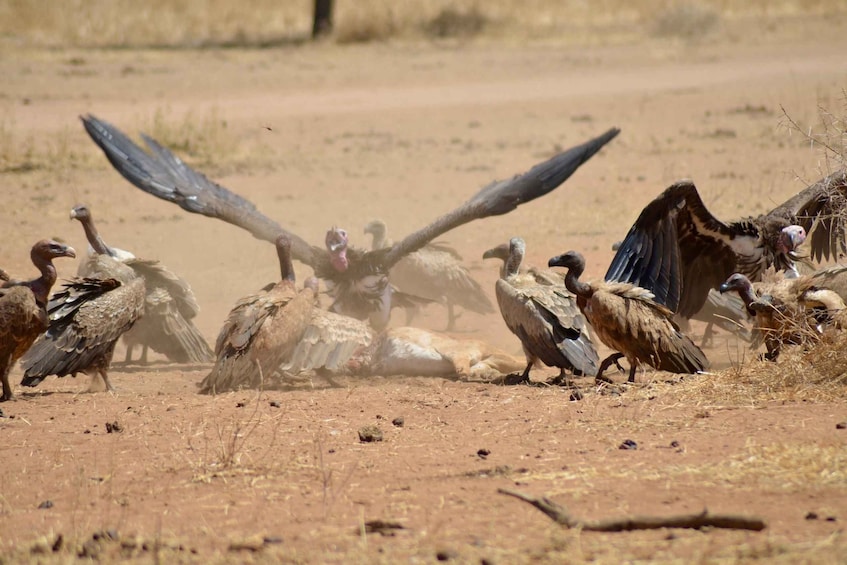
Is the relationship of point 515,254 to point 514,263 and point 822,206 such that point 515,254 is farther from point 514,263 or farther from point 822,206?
point 822,206

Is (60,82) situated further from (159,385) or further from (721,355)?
(721,355)

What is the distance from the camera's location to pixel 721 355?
8.92 m

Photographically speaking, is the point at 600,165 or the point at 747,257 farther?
the point at 600,165

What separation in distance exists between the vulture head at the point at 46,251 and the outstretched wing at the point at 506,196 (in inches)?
108

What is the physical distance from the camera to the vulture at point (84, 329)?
292 inches

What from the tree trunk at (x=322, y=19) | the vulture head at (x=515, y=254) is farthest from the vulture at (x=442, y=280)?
the tree trunk at (x=322, y=19)

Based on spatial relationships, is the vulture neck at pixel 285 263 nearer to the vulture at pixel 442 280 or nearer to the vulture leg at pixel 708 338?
the vulture at pixel 442 280

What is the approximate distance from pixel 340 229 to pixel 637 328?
342cm

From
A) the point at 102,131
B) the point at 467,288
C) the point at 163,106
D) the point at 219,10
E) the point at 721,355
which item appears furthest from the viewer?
the point at 219,10

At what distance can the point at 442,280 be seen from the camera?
10445 mm

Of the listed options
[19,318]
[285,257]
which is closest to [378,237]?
[285,257]

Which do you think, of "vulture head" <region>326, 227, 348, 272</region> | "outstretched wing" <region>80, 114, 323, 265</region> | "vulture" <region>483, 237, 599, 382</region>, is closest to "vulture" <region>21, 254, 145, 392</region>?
"outstretched wing" <region>80, 114, 323, 265</region>

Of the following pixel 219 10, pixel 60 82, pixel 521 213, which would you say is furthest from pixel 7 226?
pixel 219 10

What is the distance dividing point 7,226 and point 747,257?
7.58 metres
